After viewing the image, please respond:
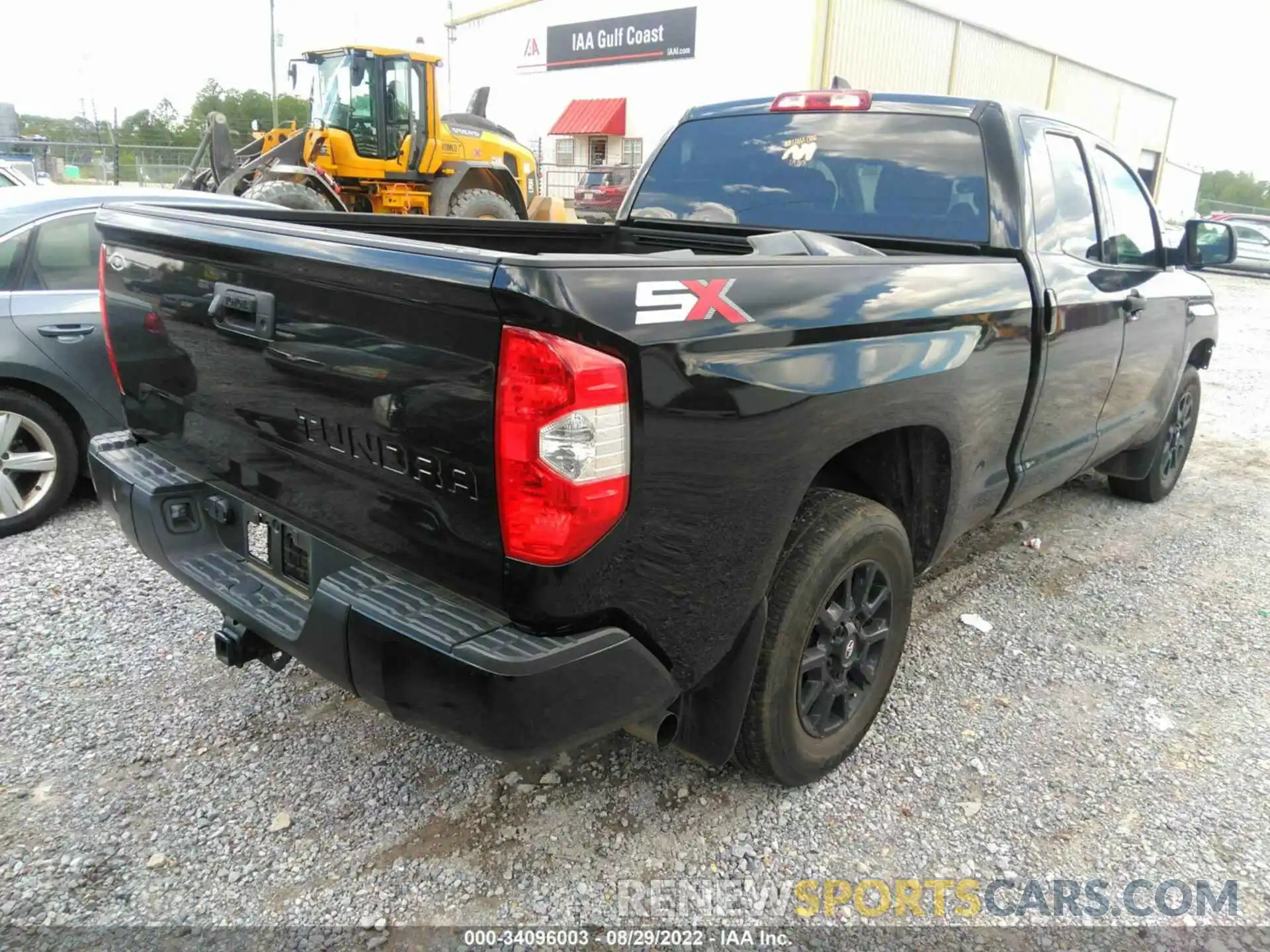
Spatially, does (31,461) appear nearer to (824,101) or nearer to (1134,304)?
(824,101)

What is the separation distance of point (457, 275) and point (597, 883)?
1.62 m

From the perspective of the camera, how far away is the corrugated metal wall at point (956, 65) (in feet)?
91.4

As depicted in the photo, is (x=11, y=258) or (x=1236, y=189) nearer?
(x=11, y=258)

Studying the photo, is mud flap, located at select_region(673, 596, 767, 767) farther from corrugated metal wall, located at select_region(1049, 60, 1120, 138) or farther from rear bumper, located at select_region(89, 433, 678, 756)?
corrugated metal wall, located at select_region(1049, 60, 1120, 138)

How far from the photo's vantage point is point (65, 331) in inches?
177

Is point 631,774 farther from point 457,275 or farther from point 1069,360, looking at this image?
point 1069,360

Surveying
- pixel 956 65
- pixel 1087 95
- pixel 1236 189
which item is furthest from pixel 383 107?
pixel 1236 189

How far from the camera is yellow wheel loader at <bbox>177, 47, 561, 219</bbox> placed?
41.5 ft

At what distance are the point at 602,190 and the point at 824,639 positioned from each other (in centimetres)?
2390

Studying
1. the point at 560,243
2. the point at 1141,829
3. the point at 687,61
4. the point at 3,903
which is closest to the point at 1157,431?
the point at 1141,829

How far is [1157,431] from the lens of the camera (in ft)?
17.1

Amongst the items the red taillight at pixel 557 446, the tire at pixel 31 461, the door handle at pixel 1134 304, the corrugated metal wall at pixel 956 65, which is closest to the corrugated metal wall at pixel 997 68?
the corrugated metal wall at pixel 956 65

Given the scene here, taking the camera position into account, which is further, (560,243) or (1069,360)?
(560,243)

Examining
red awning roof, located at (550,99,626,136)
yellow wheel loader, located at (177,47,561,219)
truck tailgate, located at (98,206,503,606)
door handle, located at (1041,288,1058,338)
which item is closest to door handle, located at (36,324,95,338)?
truck tailgate, located at (98,206,503,606)
